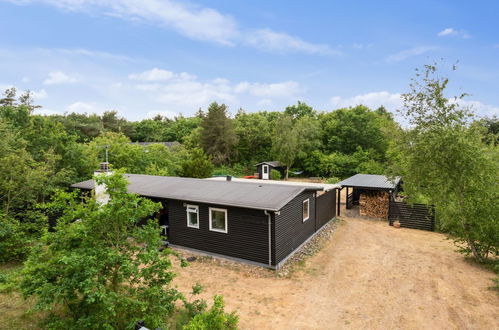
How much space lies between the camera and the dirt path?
254 inches

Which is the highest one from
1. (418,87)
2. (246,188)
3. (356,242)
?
(418,87)

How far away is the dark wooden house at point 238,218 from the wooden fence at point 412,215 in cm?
580

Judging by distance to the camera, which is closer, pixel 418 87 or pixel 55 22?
pixel 418 87

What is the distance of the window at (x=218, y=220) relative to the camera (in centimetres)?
1015

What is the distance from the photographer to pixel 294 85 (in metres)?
33.0

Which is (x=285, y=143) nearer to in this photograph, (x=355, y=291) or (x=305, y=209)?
(x=305, y=209)

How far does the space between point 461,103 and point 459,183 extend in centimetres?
277

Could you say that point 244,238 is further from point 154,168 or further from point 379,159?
point 379,159

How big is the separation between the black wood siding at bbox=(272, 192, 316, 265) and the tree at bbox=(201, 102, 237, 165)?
895 inches

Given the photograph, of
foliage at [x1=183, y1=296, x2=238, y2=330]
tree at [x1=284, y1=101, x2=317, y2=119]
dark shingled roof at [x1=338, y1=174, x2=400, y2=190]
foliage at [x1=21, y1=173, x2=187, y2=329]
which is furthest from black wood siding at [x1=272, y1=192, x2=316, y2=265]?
tree at [x1=284, y1=101, x2=317, y2=119]

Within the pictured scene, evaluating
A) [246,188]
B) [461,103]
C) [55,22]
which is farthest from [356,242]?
[55,22]

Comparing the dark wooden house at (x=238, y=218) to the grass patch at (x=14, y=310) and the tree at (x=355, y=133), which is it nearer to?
the grass patch at (x=14, y=310)

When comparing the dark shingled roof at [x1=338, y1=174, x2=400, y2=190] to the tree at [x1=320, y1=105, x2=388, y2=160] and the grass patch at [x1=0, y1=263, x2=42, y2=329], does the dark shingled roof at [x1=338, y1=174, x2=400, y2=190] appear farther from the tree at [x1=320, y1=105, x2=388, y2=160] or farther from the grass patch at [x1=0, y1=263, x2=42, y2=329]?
the tree at [x1=320, y1=105, x2=388, y2=160]

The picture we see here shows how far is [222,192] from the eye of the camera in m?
10.8
